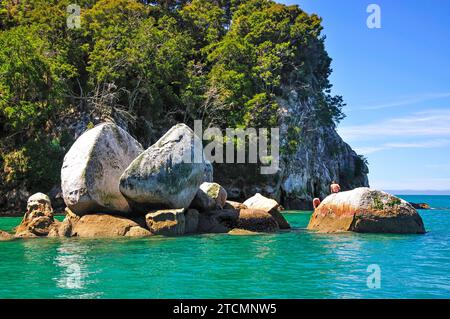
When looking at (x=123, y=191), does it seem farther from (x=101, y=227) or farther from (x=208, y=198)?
(x=208, y=198)

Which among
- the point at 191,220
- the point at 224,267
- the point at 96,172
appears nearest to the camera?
the point at 224,267

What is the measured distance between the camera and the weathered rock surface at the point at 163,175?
55.0 feet

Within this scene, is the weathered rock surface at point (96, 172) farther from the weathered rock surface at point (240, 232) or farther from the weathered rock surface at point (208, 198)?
the weathered rock surface at point (240, 232)

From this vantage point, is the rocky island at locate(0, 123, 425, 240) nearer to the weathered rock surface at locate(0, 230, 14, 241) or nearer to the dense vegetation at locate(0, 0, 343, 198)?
the weathered rock surface at locate(0, 230, 14, 241)

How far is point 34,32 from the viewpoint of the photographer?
102 feet

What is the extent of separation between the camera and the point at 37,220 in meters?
17.6

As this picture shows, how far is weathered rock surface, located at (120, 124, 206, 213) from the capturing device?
1677cm

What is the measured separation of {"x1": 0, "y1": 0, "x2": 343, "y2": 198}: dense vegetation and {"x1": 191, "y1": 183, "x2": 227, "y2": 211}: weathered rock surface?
12752mm

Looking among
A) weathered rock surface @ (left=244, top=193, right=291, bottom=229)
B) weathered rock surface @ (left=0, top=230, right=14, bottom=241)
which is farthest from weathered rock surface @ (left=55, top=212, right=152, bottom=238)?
weathered rock surface @ (left=244, top=193, right=291, bottom=229)

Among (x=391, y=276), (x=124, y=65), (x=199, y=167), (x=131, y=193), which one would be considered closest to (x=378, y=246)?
(x=391, y=276)

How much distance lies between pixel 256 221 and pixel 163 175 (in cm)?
405

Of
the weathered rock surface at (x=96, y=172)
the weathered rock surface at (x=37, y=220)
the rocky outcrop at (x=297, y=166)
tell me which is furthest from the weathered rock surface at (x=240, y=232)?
the rocky outcrop at (x=297, y=166)

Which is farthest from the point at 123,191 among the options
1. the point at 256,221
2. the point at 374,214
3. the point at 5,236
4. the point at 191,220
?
the point at 374,214

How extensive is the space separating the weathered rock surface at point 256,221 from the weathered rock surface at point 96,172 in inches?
158
